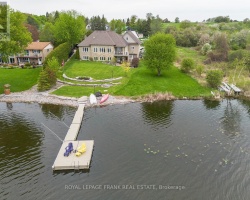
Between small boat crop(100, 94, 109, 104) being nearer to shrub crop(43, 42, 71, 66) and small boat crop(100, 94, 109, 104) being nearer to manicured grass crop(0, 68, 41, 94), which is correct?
manicured grass crop(0, 68, 41, 94)

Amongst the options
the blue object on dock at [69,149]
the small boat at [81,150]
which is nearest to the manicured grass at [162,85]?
the small boat at [81,150]

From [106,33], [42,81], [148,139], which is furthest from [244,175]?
[106,33]

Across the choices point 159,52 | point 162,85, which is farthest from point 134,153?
point 159,52

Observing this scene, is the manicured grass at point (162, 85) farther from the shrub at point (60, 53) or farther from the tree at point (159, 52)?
the shrub at point (60, 53)

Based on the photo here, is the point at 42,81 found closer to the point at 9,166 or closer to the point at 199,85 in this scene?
the point at 9,166

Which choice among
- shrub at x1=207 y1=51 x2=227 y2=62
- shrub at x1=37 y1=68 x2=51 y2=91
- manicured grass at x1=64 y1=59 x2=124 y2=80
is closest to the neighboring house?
manicured grass at x1=64 y1=59 x2=124 y2=80

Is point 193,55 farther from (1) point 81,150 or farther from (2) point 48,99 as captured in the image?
(1) point 81,150
